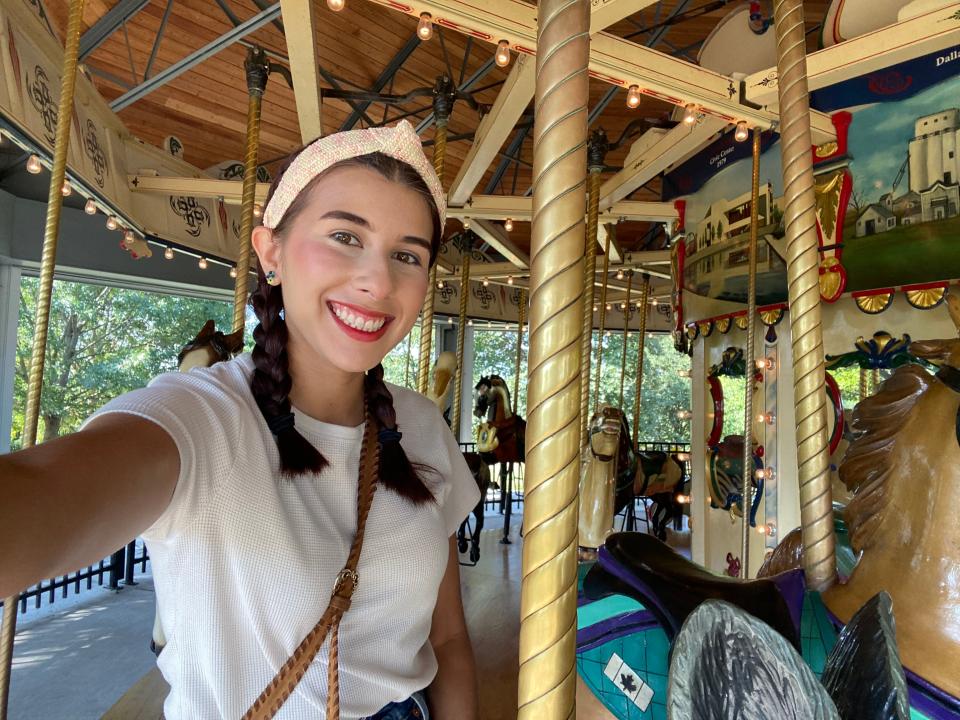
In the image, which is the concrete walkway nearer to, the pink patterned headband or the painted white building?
the pink patterned headband

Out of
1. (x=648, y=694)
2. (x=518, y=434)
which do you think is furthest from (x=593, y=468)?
(x=518, y=434)

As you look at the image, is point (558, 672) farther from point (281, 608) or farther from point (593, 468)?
point (593, 468)

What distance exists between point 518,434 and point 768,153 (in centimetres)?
419

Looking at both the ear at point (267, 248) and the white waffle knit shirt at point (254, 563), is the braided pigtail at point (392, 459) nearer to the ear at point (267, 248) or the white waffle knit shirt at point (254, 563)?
the white waffle knit shirt at point (254, 563)

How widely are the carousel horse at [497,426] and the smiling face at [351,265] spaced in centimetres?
573

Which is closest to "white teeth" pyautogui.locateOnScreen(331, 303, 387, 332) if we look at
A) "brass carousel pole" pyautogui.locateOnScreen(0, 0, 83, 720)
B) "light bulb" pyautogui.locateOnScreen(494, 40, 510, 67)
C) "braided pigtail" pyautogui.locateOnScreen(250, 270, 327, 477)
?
"braided pigtail" pyautogui.locateOnScreen(250, 270, 327, 477)

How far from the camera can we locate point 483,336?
41.7 feet

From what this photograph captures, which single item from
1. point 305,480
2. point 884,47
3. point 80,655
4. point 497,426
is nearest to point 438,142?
point 884,47

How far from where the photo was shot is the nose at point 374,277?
2.74ft

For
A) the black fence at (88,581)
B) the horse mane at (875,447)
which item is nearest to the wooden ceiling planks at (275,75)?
the black fence at (88,581)

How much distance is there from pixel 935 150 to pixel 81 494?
3.69 metres

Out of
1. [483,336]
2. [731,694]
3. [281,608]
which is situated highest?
[483,336]

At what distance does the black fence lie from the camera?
4.72 metres

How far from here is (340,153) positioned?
0.87m
